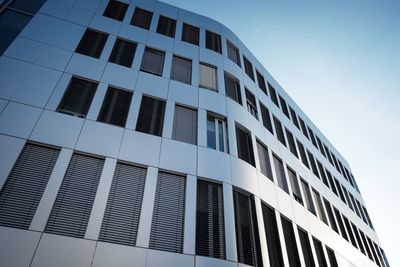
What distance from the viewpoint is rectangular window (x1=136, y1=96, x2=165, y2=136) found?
1005 cm

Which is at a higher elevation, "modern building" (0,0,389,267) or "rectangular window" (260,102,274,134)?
"rectangular window" (260,102,274,134)

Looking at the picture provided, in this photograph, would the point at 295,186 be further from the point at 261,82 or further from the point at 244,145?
the point at 261,82

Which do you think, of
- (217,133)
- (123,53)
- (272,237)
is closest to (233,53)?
(123,53)

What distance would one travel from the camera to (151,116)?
10508mm

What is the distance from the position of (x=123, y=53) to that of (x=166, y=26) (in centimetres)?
384

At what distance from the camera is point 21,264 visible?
618cm

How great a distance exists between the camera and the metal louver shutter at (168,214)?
778cm

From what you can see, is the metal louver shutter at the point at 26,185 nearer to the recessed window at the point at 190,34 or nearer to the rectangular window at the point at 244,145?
the rectangular window at the point at 244,145

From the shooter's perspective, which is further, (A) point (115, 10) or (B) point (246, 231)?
(A) point (115, 10)

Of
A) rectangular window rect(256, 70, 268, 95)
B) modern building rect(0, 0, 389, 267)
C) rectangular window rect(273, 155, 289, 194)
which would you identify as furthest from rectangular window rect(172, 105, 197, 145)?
rectangular window rect(256, 70, 268, 95)

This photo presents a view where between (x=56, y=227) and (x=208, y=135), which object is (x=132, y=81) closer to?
(x=208, y=135)

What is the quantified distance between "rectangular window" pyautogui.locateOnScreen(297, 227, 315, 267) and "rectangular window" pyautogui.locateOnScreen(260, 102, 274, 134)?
17.6 feet

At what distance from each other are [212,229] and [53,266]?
14.5 feet

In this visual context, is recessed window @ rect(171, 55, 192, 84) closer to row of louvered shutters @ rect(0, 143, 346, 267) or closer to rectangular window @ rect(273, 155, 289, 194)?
row of louvered shutters @ rect(0, 143, 346, 267)
